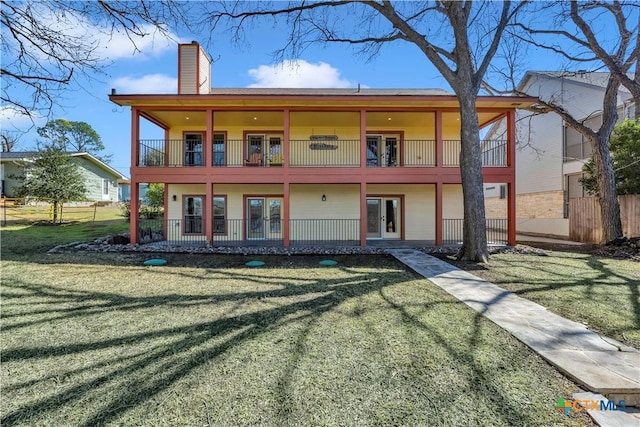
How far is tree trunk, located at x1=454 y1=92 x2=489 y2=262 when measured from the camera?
8539 millimetres

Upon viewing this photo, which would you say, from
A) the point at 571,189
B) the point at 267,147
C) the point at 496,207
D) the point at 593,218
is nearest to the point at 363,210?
the point at 267,147

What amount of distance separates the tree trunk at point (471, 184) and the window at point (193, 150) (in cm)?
1024

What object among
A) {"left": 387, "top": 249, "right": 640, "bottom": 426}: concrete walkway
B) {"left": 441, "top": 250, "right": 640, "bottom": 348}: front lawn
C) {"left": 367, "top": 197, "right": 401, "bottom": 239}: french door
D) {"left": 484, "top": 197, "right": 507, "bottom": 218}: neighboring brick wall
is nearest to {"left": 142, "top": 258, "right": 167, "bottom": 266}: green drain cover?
{"left": 387, "top": 249, "right": 640, "bottom": 426}: concrete walkway

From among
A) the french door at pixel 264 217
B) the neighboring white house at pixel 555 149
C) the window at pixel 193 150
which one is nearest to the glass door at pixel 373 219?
the french door at pixel 264 217

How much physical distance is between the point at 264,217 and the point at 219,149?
3.55 meters

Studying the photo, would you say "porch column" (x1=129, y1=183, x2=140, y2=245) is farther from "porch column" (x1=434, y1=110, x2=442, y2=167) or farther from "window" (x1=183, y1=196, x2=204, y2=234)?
"porch column" (x1=434, y1=110, x2=442, y2=167)

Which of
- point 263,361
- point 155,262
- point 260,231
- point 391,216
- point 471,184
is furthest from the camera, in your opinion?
point 391,216

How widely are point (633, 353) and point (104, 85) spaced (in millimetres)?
8897

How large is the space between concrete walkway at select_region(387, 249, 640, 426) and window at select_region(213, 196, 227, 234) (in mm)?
9599

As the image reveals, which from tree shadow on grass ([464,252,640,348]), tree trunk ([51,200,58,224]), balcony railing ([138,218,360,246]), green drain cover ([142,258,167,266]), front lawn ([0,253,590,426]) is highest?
tree trunk ([51,200,58,224])

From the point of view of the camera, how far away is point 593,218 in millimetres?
12414

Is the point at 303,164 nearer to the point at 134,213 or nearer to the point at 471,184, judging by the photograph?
the point at 134,213

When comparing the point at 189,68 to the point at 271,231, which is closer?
the point at 271,231

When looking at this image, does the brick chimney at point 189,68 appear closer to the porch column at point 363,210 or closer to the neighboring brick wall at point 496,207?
the porch column at point 363,210
